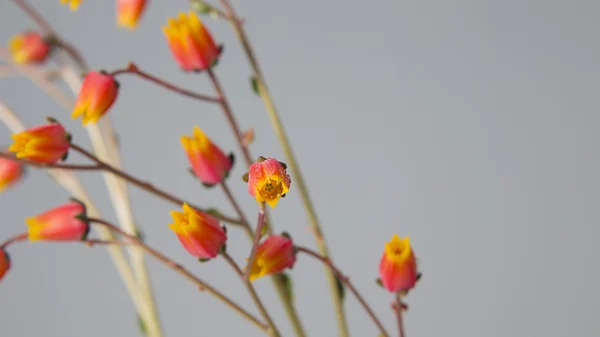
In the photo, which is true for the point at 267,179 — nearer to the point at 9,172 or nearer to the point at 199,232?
the point at 199,232

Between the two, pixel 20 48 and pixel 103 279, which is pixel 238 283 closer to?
pixel 103 279

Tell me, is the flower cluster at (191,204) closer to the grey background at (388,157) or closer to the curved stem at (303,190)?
the curved stem at (303,190)

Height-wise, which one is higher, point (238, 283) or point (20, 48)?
point (238, 283)

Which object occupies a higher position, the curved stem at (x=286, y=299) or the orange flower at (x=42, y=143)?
the orange flower at (x=42, y=143)

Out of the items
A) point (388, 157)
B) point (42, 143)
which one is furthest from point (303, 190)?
point (388, 157)

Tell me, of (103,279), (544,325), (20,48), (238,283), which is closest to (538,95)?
(544,325)

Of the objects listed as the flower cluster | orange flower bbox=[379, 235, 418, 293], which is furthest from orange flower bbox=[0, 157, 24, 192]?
orange flower bbox=[379, 235, 418, 293]

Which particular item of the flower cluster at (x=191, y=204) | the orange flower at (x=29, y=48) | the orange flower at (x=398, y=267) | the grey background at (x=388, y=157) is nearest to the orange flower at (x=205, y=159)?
the flower cluster at (x=191, y=204)
